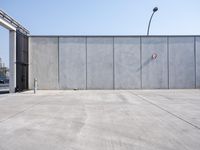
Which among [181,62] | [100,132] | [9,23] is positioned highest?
[9,23]

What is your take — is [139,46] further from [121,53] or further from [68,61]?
[68,61]

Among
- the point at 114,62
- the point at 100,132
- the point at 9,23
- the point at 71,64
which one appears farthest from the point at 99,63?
the point at 100,132

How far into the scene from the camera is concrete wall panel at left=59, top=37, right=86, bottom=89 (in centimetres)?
2183

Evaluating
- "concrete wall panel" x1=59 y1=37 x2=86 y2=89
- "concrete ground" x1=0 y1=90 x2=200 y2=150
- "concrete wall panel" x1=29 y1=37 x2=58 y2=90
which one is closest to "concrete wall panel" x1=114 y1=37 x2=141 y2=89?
"concrete wall panel" x1=59 y1=37 x2=86 y2=89

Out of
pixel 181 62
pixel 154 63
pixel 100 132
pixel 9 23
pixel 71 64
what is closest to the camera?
pixel 100 132

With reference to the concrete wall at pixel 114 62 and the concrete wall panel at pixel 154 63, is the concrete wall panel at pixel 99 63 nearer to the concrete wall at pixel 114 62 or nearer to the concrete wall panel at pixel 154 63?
the concrete wall at pixel 114 62

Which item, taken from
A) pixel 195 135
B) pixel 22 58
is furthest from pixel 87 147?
pixel 22 58

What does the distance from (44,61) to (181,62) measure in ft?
45.1

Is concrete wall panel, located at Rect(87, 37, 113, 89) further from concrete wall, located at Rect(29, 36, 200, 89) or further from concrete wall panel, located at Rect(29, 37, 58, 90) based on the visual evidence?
concrete wall panel, located at Rect(29, 37, 58, 90)

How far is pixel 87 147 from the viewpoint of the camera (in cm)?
470

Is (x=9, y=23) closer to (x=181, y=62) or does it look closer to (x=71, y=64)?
(x=71, y=64)

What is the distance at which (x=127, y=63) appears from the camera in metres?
22.1

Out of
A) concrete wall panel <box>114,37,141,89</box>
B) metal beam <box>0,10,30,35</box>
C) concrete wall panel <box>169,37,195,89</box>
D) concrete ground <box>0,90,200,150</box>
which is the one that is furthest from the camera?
concrete wall panel <box>169,37,195,89</box>

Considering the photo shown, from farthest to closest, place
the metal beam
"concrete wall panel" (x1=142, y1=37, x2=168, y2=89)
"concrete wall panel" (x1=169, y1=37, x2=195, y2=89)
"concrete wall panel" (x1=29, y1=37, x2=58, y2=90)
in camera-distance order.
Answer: "concrete wall panel" (x1=169, y1=37, x2=195, y2=89)
"concrete wall panel" (x1=142, y1=37, x2=168, y2=89)
"concrete wall panel" (x1=29, y1=37, x2=58, y2=90)
the metal beam
